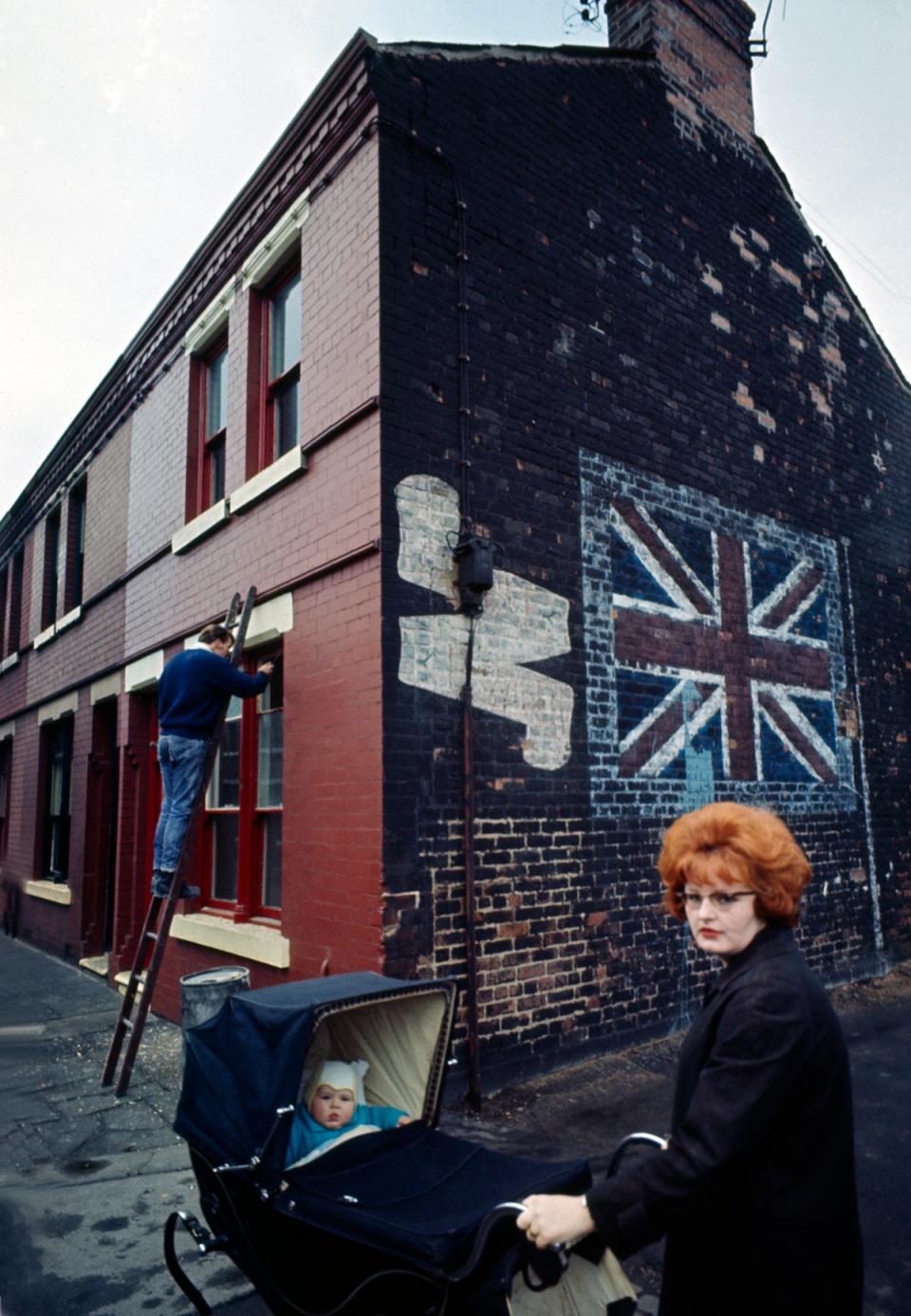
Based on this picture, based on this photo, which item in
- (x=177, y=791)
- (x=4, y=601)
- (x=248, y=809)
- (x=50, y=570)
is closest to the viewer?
(x=177, y=791)

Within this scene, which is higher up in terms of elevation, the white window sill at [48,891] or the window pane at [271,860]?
the window pane at [271,860]

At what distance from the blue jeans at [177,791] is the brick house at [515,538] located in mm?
647

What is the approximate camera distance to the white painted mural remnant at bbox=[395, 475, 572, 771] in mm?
6039

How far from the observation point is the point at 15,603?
16219mm

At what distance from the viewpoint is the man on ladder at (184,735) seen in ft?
21.4

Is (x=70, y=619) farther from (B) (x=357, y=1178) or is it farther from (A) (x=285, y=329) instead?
(B) (x=357, y=1178)

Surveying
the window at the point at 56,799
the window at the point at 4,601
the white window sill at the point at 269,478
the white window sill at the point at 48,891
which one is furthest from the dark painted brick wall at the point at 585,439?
the window at the point at 4,601

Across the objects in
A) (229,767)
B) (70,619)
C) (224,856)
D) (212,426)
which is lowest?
(224,856)

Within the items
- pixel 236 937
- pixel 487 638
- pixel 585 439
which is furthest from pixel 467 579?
pixel 236 937

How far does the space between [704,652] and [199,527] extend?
4756 millimetres

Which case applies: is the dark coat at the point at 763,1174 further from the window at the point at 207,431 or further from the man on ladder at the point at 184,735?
the window at the point at 207,431

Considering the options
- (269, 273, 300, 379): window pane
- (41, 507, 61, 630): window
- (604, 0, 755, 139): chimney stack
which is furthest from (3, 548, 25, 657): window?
(604, 0, 755, 139): chimney stack

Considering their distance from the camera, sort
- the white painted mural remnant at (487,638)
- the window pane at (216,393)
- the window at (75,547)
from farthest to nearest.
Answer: the window at (75,547) < the window pane at (216,393) < the white painted mural remnant at (487,638)

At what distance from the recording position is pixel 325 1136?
3332 mm
